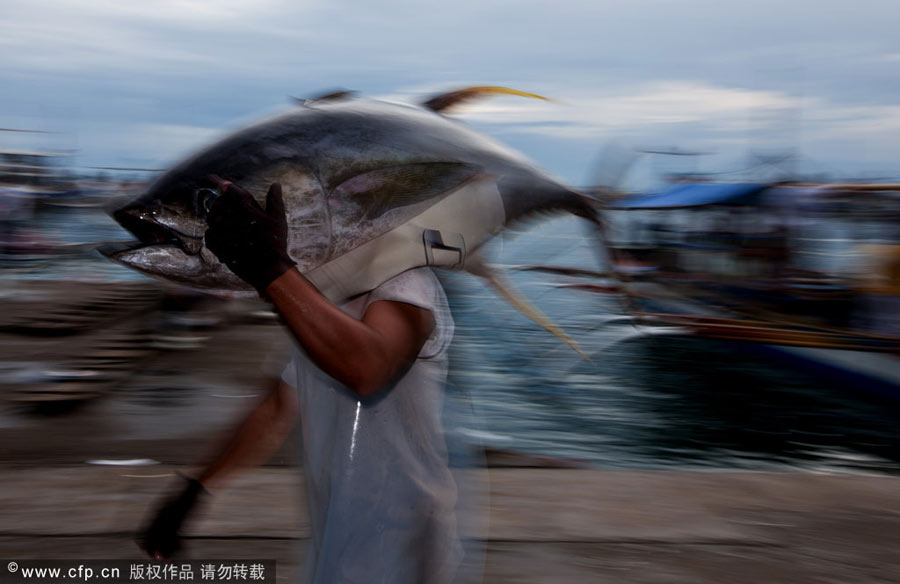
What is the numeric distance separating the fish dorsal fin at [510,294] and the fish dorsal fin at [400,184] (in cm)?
16

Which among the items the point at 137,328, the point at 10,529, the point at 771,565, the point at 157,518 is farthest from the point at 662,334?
the point at 157,518

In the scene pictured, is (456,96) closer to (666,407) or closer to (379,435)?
(379,435)

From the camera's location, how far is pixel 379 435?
146cm

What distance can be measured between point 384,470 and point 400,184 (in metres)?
0.51

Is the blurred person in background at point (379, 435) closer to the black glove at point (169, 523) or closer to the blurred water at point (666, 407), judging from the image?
the black glove at point (169, 523)

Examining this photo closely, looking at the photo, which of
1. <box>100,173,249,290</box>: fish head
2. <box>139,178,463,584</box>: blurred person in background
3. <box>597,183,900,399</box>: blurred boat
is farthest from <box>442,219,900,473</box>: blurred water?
<box>100,173,249,290</box>: fish head

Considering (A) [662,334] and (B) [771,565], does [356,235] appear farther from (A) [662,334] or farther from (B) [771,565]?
(A) [662,334]

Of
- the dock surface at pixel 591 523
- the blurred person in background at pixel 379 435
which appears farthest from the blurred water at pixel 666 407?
the blurred person in background at pixel 379 435

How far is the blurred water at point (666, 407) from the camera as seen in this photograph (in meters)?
7.76

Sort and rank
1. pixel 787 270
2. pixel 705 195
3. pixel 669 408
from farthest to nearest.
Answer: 1. pixel 705 195
2. pixel 787 270
3. pixel 669 408

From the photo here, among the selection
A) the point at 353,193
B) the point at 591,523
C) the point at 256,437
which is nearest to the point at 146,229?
the point at 353,193

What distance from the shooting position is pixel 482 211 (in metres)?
1.28

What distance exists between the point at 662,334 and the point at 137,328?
22.5 feet

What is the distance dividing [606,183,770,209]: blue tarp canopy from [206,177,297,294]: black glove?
32.4 ft
